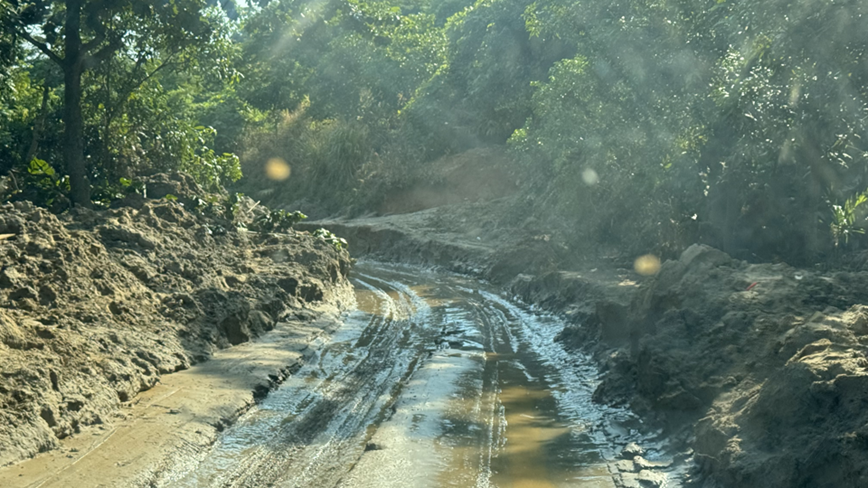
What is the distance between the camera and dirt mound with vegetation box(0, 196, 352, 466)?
660 cm

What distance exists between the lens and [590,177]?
63.8ft

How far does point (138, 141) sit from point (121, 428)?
12078 millimetres

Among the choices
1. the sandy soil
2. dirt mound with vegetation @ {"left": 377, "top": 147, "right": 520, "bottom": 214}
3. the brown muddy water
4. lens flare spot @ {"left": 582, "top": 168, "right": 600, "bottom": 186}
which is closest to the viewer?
the sandy soil

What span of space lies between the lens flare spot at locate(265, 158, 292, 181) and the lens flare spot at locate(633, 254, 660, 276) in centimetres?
2569

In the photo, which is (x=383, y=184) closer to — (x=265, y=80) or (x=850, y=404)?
(x=265, y=80)

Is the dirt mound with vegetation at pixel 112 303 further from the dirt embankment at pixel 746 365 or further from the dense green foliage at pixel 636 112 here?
the dirt embankment at pixel 746 365

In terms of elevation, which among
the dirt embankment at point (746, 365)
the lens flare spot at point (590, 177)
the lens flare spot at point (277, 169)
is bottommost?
the dirt embankment at point (746, 365)

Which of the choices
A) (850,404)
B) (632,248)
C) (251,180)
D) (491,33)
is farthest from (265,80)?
(850,404)

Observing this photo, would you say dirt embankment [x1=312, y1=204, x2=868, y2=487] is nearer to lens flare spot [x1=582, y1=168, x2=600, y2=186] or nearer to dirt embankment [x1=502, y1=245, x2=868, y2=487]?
dirt embankment [x1=502, y1=245, x2=868, y2=487]

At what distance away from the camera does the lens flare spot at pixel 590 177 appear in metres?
19.2

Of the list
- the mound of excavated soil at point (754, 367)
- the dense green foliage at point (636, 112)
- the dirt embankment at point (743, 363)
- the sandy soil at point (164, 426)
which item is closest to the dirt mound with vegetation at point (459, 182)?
the dense green foliage at point (636, 112)

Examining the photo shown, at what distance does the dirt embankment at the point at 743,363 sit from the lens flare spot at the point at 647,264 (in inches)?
67.1

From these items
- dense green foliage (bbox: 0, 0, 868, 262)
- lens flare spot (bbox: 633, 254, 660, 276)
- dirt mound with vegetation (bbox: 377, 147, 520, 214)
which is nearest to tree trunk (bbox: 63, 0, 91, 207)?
dense green foliage (bbox: 0, 0, 868, 262)

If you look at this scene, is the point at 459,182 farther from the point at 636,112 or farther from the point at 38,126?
the point at 38,126
